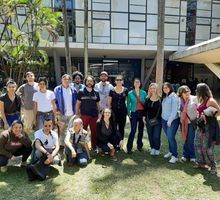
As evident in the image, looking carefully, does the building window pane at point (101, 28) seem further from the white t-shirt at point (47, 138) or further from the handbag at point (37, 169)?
the handbag at point (37, 169)

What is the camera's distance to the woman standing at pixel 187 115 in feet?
12.1

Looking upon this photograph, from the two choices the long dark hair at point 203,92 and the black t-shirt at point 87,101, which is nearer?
the long dark hair at point 203,92

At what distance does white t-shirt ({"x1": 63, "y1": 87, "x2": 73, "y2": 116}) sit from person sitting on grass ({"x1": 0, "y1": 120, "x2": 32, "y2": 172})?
43.9 inches

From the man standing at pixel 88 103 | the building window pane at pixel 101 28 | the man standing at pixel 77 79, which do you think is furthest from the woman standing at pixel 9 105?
the building window pane at pixel 101 28

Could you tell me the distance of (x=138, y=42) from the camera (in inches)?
581

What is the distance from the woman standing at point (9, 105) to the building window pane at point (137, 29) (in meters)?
12.3

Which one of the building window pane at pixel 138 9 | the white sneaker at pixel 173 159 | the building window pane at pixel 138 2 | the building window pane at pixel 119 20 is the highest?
the building window pane at pixel 138 2

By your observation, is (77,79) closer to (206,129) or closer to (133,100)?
(133,100)

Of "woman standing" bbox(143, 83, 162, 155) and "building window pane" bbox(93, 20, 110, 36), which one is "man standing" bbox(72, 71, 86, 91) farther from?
"building window pane" bbox(93, 20, 110, 36)

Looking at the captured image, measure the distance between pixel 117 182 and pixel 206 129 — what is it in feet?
5.80

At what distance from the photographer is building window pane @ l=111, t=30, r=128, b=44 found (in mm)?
14414

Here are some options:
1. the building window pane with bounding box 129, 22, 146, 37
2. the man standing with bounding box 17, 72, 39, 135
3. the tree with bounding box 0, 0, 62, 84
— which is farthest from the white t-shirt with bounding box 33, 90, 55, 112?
the building window pane with bounding box 129, 22, 146, 37

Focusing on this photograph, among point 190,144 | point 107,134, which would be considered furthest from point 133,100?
point 190,144

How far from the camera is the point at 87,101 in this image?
417 centimetres
